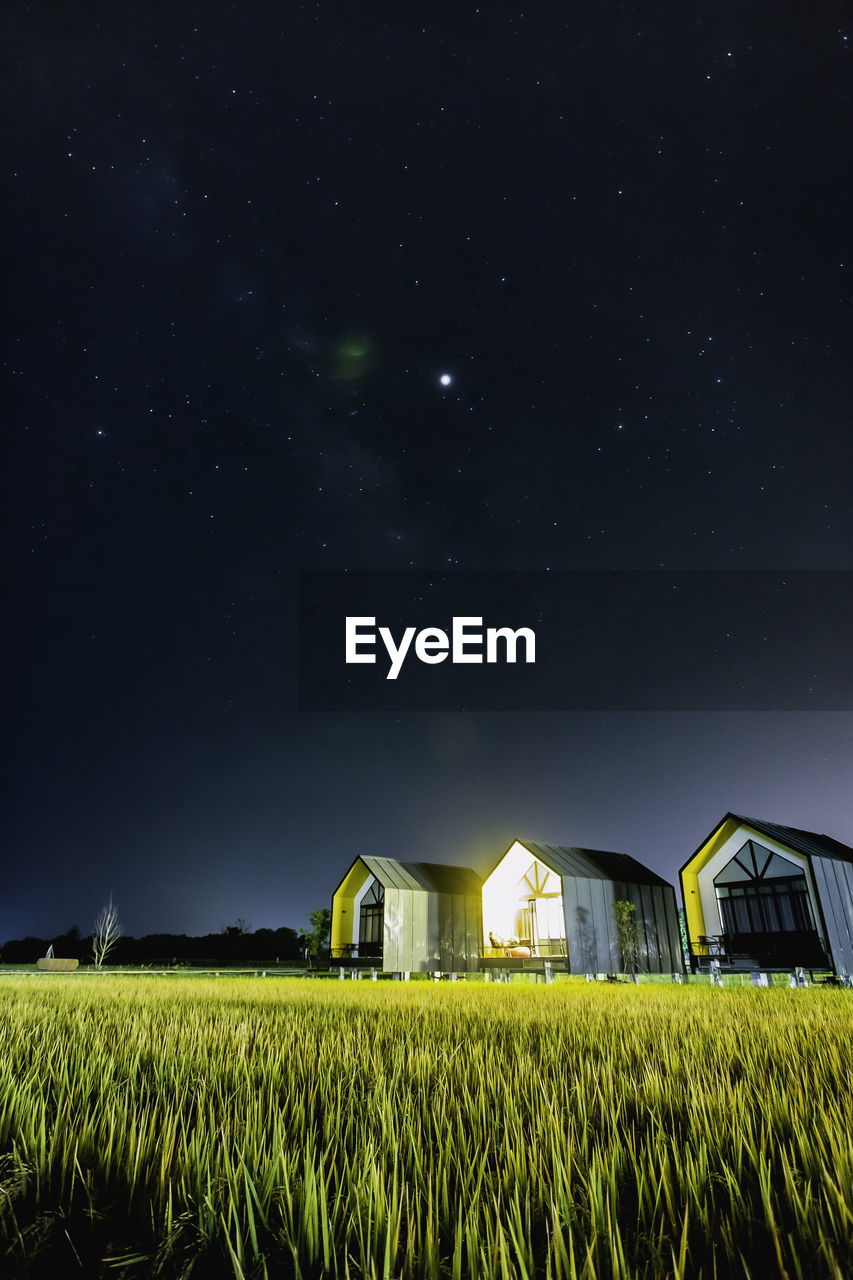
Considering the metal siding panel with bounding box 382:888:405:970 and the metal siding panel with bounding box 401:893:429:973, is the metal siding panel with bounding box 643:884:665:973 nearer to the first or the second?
the metal siding panel with bounding box 401:893:429:973

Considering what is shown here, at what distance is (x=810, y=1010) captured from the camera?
5980 mm

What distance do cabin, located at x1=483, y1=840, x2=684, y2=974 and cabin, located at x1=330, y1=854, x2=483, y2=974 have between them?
1000 mm

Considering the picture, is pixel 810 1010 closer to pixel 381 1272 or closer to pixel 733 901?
pixel 381 1272

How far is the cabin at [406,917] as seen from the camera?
2139 centimetres

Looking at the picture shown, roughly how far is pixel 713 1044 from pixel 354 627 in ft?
48.1

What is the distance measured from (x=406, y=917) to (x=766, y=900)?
11585mm

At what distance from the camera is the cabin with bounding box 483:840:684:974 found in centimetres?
2033

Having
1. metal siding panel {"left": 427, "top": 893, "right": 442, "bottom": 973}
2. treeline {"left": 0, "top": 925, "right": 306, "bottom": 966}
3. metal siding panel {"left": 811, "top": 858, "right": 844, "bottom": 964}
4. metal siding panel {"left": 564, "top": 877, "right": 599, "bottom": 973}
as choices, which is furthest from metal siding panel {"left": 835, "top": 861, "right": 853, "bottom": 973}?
treeline {"left": 0, "top": 925, "right": 306, "bottom": 966}

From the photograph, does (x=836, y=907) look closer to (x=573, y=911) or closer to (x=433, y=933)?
(x=573, y=911)

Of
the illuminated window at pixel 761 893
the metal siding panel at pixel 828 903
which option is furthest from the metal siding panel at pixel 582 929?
the metal siding panel at pixel 828 903

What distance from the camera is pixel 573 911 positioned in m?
20.4

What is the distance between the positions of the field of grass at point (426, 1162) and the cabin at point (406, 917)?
19.6 meters

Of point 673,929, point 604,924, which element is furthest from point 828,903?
point 673,929

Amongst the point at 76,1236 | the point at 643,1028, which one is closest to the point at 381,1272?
the point at 76,1236
